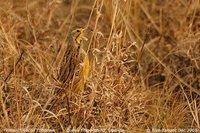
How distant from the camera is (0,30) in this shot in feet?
13.2

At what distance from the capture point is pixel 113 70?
12.0ft

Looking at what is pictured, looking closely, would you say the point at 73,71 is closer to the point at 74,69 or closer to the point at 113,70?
the point at 74,69

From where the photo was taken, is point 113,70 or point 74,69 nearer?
point 74,69

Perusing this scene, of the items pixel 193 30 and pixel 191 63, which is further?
pixel 193 30

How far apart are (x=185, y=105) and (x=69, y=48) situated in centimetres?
78

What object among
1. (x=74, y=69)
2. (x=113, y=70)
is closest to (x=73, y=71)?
(x=74, y=69)

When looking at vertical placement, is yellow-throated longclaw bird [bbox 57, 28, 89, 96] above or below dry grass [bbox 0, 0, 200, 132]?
above

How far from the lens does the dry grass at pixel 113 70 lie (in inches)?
136

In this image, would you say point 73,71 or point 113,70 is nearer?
point 73,71

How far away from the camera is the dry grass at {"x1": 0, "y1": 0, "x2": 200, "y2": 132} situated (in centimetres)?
345

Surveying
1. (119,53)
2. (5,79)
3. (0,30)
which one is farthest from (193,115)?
(0,30)

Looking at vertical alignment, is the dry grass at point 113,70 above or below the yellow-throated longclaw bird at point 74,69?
below

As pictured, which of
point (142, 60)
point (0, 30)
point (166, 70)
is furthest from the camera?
point (142, 60)

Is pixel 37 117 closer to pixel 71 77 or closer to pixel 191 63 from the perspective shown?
pixel 71 77
